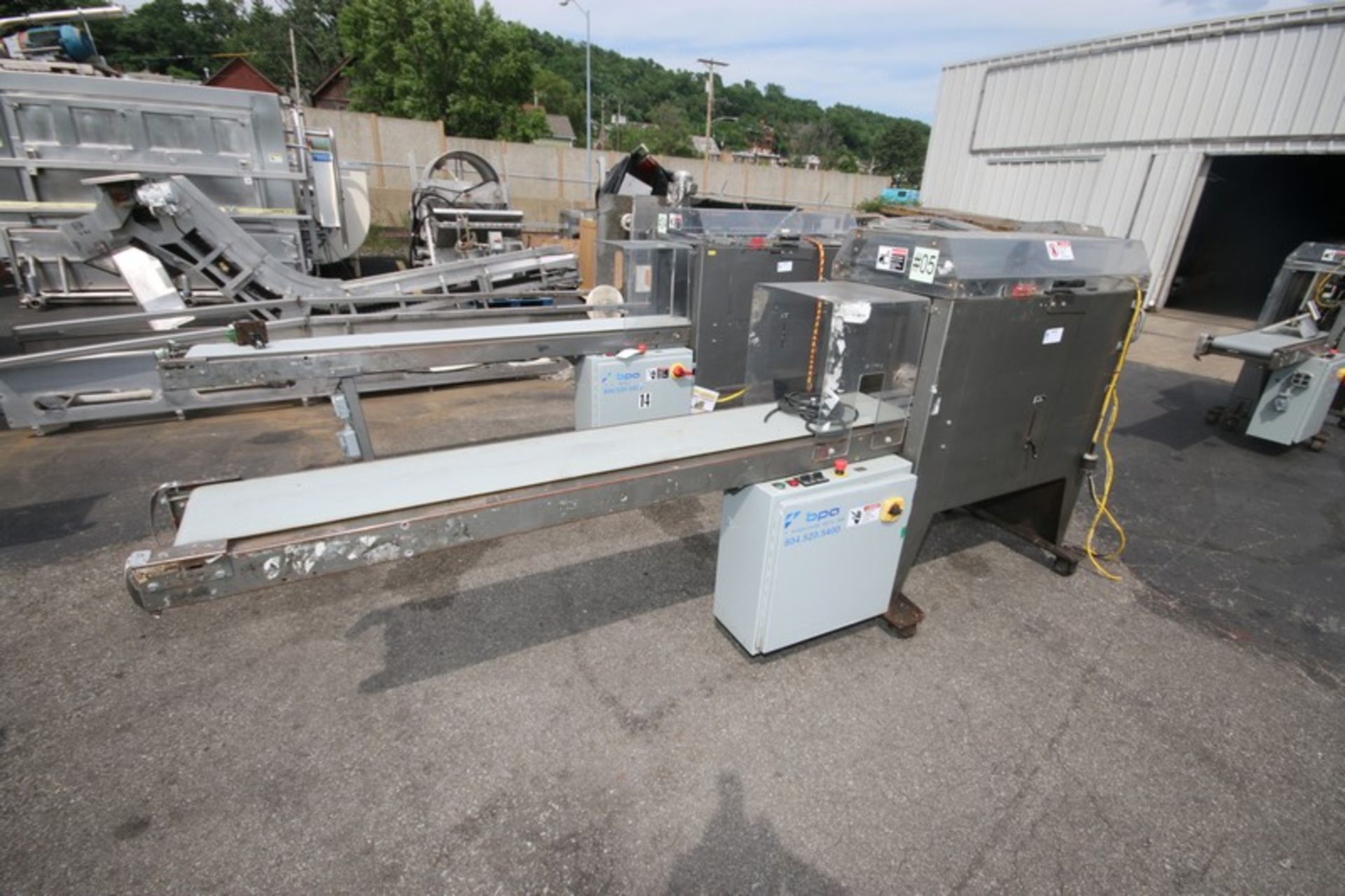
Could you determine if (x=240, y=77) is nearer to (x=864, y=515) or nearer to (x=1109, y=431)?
(x=864, y=515)

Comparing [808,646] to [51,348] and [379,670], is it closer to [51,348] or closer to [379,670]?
[379,670]

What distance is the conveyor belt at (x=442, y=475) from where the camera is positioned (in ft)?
5.68

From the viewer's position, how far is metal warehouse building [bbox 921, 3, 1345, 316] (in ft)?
32.5

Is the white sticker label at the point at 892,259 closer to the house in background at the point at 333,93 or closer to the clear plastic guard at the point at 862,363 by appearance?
the clear plastic guard at the point at 862,363

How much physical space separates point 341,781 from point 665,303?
414 centimetres

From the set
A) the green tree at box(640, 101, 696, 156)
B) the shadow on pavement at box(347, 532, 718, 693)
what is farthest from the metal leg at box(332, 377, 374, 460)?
the green tree at box(640, 101, 696, 156)

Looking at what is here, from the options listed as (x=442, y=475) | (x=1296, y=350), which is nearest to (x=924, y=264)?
(x=442, y=475)

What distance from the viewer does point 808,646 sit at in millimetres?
2971

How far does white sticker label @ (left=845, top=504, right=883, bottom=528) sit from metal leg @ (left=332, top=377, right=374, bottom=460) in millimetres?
3021

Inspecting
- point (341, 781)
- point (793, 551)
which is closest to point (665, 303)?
point (793, 551)

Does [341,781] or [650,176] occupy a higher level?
[650,176]

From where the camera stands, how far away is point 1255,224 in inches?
651

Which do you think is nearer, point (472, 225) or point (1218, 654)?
point (1218, 654)

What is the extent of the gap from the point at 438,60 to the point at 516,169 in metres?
14.6
